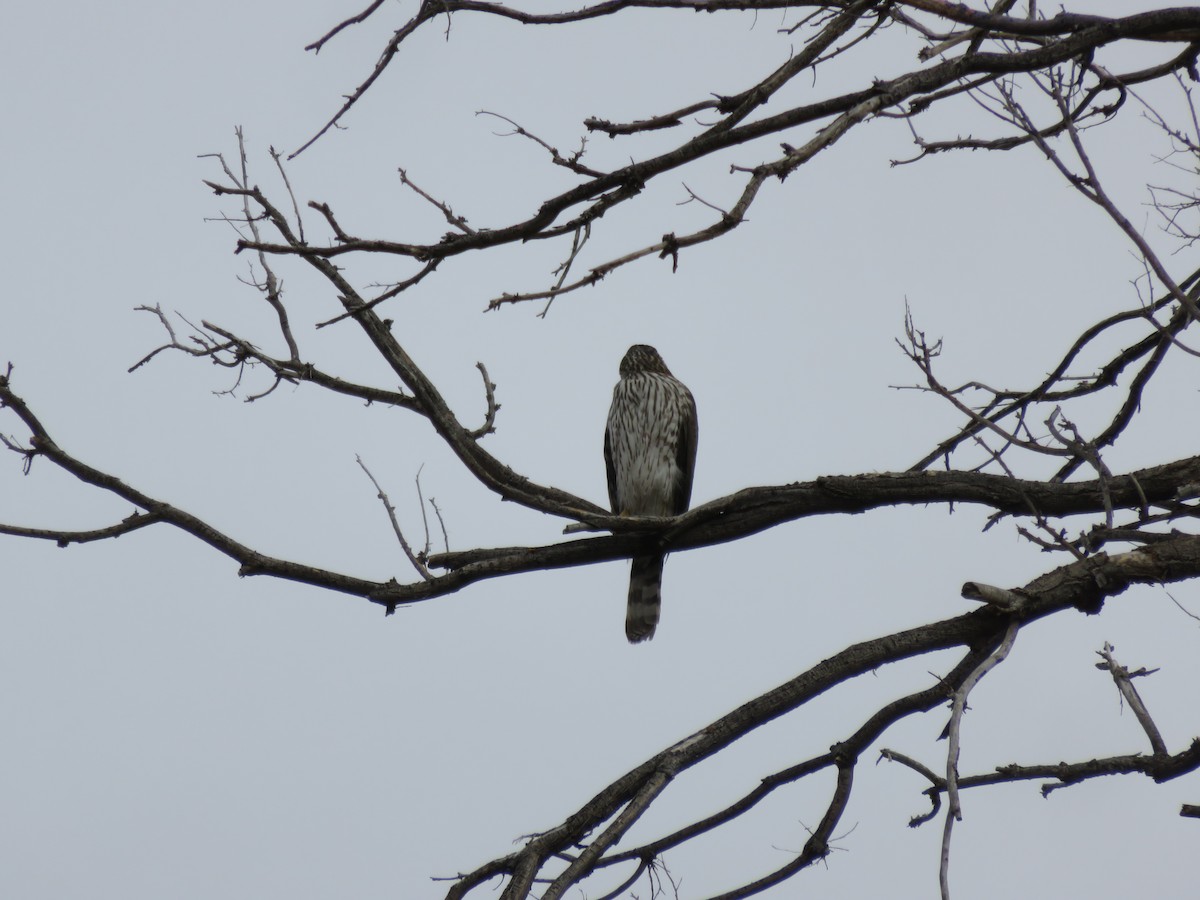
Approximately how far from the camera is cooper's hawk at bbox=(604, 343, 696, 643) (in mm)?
7578

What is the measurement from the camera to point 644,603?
757cm

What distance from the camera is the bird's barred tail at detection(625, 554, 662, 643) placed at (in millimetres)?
7559

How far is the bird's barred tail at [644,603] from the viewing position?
7.56 meters

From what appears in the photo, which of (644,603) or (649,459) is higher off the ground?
(649,459)

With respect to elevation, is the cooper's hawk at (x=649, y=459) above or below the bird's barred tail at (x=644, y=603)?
above

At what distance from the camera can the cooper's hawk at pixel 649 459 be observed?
298 inches

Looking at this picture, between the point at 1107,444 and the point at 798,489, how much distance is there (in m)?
1.33

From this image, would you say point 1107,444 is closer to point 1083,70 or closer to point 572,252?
point 1083,70

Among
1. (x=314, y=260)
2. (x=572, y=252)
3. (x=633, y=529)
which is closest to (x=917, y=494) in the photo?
(x=633, y=529)

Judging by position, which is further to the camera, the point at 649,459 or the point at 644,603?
the point at 649,459

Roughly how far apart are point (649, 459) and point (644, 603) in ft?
2.79

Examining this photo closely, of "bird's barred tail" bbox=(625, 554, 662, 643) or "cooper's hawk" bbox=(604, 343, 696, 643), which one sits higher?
"cooper's hawk" bbox=(604, 343, 696, 643)

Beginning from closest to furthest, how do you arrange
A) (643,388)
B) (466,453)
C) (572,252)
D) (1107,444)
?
(572,252) → (466,453) → (1107,444) → (643,388)

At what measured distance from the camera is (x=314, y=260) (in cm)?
394
